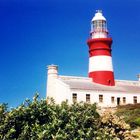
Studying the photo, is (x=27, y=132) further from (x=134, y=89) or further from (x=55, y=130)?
(x=134, y=89)

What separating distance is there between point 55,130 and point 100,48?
4323 centimetres

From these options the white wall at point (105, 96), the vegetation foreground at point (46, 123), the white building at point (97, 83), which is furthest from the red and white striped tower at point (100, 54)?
the vegetation foreground at point (46, 123)

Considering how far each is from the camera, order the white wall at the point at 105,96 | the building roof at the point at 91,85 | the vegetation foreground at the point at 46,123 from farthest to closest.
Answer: the building roof at the point at 91,85 < the white wall at the point at 105,96 < the vegetation foreground at the point at 46,123

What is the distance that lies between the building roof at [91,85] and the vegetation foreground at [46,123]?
111 ft

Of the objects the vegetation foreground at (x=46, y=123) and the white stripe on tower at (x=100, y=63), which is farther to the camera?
the white stripe on tower at (x=100, y=63)

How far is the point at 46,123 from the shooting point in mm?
28266

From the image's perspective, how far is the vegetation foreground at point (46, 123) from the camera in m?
26.7

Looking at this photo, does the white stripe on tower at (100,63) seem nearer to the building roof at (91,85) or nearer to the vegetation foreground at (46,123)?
the building roof at (91,85)

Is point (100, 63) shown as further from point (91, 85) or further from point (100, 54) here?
point (91, 85)

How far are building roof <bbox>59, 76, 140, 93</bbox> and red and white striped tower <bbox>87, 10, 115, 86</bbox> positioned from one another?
3.72ft

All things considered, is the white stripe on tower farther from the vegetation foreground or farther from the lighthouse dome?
the vegetation foreground

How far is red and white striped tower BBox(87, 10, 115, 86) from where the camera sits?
226 ft

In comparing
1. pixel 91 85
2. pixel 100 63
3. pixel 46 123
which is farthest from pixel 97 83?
pixel 46 123

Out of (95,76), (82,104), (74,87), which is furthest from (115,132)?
(95,76)
